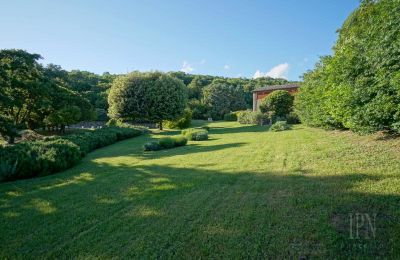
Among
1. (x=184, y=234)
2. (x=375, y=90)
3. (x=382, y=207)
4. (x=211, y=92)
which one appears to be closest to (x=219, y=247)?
(x=184, y=234)

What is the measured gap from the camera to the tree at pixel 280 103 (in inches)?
1389

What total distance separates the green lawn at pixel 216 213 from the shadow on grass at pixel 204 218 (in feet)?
0.06

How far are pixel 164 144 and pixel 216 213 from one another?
35.0ft

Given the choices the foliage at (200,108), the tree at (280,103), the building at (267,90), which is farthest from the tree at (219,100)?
the tree at (280,103)

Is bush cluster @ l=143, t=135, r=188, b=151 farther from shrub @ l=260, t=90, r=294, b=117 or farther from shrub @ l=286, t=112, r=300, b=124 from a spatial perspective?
shrub @ l=260, t=90, r=294, b=117

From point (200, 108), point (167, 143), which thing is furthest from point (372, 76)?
point (200, 108)

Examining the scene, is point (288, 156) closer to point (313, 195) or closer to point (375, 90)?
point (375, 90)

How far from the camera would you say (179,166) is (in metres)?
8.78

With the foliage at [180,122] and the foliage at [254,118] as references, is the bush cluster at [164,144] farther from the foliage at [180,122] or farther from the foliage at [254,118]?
the foliage at [254,118]

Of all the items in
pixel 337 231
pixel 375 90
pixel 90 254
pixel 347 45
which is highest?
pixel 347 45

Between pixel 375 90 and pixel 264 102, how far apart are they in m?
28.7

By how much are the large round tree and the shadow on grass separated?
24583 millimetres

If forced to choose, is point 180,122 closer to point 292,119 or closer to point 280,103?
point 280,103

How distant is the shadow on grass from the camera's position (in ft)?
11.1
